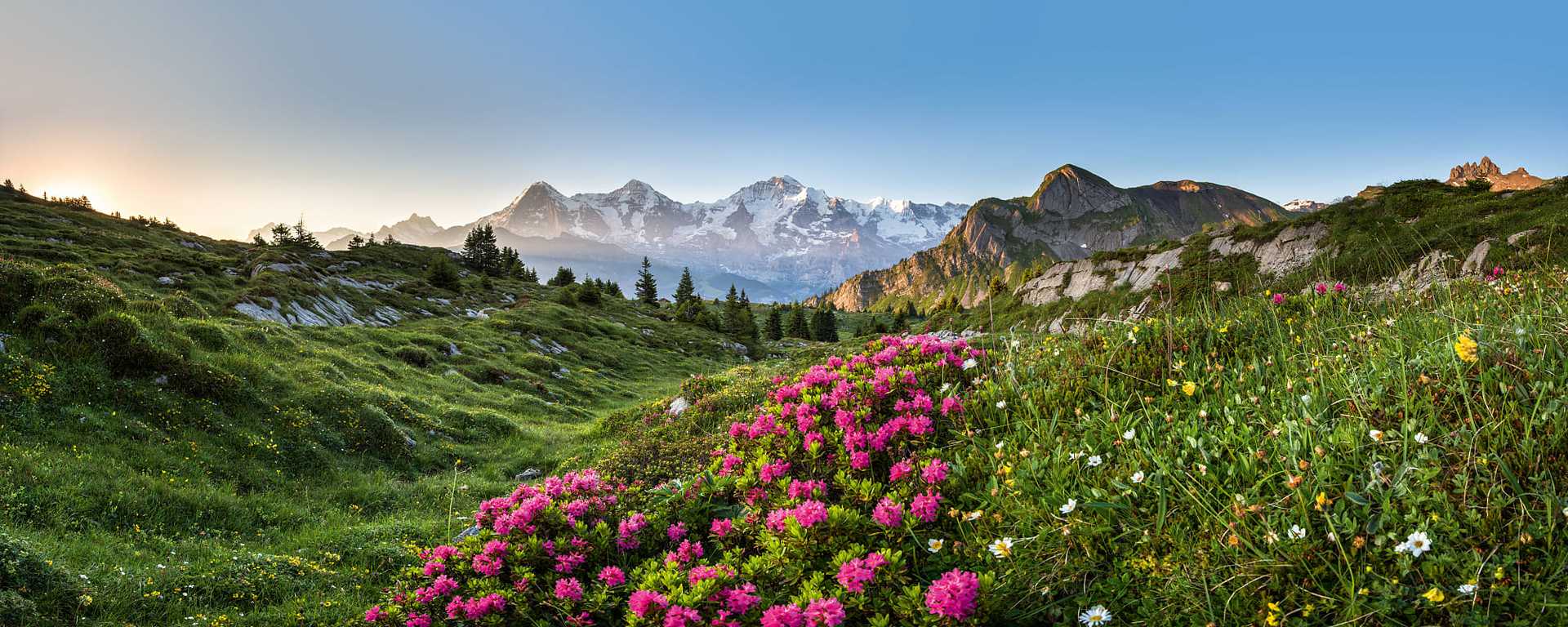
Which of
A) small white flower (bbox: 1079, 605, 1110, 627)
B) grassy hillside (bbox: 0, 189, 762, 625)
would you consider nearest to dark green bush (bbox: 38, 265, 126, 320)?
grassy hillside (bbox: 0, 189, 762, 625)

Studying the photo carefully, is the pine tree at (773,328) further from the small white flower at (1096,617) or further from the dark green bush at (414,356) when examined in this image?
the small white flower at (1096,617)

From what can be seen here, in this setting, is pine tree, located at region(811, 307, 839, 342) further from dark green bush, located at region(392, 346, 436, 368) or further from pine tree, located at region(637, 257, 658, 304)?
dark green bush, located at region(392, 346, 436, 368)

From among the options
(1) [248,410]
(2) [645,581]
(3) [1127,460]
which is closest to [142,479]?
(1) [248,410]

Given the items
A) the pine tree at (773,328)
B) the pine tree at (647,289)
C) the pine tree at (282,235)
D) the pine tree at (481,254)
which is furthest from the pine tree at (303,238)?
the pine tree at (773,328)

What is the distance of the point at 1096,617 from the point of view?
3018 millimetres

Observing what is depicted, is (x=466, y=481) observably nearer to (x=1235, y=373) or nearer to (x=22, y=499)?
(x=22, y=499)

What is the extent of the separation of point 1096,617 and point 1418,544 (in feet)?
4.64

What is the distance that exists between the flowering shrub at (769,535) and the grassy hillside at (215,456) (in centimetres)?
275

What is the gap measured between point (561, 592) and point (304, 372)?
15.0 meters

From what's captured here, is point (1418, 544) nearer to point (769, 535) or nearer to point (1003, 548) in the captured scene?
point (1003, 548)

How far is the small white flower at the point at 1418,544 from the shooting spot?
251 centimetres

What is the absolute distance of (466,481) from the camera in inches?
464

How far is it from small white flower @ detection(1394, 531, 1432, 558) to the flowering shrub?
6.13ft

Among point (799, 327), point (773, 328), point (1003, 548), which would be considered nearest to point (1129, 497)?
point (1003, 548)
